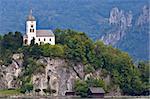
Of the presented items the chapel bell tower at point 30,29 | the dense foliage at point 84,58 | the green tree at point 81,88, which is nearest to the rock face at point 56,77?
the dense foliage at point 84,58

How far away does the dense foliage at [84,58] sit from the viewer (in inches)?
4611

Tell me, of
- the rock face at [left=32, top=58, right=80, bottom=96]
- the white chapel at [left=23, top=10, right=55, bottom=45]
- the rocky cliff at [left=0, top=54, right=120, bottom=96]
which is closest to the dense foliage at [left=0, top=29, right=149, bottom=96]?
the rocky cliff at [left=0, top=54, right=120, bottom=96]

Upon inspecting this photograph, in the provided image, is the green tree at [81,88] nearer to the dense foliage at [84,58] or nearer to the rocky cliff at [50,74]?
the dense foliage at [84,58]

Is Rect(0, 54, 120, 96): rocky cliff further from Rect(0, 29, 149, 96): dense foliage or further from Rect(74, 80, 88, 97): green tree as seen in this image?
Rect(74, 80, 88, 97): green tree

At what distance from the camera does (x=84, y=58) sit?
119188 millimetres

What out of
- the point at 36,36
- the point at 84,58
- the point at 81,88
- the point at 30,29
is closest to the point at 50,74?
the point at 84,58

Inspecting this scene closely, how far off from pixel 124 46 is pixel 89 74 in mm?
80813

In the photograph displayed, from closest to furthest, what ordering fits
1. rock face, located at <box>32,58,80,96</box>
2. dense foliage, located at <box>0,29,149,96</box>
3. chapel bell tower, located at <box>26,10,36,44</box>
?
rock face, located at <box>32,58,80,96</box> < dense foliage, located at <box>0,29,149,96</box> < chapel bell tower, located at <box>26,10,36,44</box>

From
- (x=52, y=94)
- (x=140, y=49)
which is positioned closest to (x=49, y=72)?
(x=52, y=94)

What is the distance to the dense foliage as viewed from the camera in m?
117

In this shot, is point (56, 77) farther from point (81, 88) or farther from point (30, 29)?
point (30, 29)

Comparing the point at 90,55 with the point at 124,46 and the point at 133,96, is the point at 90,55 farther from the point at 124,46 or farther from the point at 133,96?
the point at 124,46

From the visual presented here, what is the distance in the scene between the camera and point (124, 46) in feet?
654

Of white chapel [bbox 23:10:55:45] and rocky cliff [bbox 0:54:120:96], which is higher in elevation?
white chapel [bbox 23:10:55:45]
